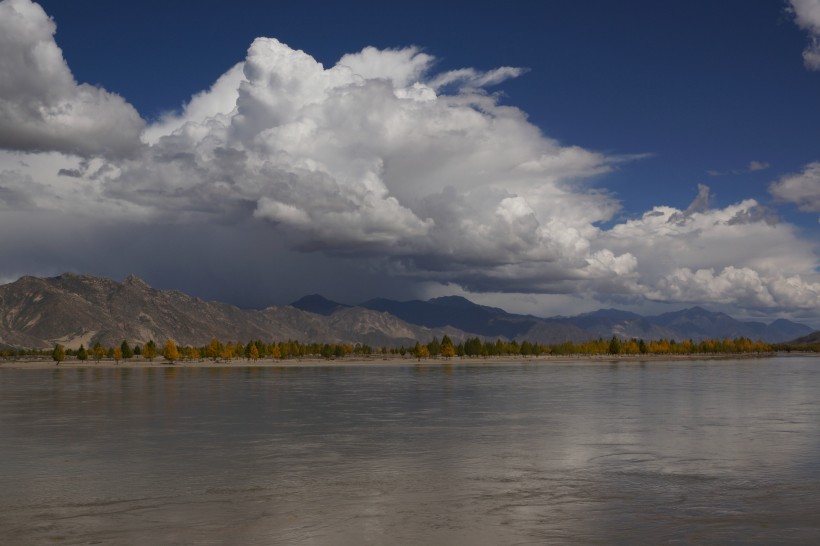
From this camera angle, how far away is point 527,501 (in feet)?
119

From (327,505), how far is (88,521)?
35.9 feet

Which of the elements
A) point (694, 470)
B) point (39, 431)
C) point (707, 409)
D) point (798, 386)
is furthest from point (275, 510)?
point (798, 386)

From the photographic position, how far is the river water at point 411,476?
30.8 meters

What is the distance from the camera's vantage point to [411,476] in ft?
141

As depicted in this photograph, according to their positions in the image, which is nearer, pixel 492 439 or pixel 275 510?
pixel 275 510

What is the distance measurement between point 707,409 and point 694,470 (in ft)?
150

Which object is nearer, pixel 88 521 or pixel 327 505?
pixel 88 521

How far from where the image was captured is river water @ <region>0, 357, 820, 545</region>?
30.8 m

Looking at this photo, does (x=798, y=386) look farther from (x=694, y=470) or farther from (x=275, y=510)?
(x=275, y=510)

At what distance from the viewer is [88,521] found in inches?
1272

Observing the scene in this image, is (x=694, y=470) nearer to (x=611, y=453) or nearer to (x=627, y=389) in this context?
(x=611, y=453)

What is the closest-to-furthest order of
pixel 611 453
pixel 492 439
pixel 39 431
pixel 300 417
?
pixel 611 453 < pixel 492 439 < pixel 39 431 < pixel 300 417

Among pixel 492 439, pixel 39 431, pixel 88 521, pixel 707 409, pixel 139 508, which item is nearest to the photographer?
pixel 88 521

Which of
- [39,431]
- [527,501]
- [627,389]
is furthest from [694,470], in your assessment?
[627,389]
